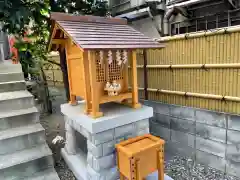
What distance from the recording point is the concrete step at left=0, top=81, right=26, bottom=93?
13.3 feet

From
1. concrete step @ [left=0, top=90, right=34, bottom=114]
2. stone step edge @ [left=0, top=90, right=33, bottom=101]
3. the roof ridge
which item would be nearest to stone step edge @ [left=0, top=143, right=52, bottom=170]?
concrete step @ [left=0, top=90, right=34, bottom=114]

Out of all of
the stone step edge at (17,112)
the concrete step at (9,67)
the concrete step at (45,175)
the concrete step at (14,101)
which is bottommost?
the concrete step at (45,175)

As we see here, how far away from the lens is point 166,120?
15.1 feet

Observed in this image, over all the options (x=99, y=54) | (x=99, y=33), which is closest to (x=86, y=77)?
(x=99, y=54)

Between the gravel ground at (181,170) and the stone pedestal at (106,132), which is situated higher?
the stone pedestal at (106,132)

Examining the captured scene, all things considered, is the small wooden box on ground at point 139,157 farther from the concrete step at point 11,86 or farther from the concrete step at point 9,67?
the concrete step at point 9,67

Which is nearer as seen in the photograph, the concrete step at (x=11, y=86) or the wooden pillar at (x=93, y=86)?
the wooden pillar at (x=93, y=86)

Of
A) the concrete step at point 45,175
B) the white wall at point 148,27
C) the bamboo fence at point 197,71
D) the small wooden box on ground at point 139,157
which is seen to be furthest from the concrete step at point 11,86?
the white wall at point 148,27

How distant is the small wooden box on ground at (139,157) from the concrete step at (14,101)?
2.20 meters

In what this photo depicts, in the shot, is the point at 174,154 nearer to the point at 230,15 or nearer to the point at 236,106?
the point at 236,106

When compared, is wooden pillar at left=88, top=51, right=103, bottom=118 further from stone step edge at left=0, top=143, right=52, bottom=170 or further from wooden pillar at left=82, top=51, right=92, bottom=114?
stone step edge at left=0, top=143, right=52, bottom=170

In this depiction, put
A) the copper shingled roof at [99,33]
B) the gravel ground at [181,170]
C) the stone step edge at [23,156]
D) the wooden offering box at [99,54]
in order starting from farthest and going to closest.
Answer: the gravel ground at [181,170] < the stone step edge at [23,156] < the wooden offering box at [99,54] < the copper shingled roof at [99,33]

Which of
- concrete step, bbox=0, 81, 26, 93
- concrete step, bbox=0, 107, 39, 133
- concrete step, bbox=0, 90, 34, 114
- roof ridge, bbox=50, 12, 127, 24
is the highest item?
roof ridge, bbox=50, 12, 127, 24

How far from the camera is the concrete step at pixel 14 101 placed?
364 centimetres
